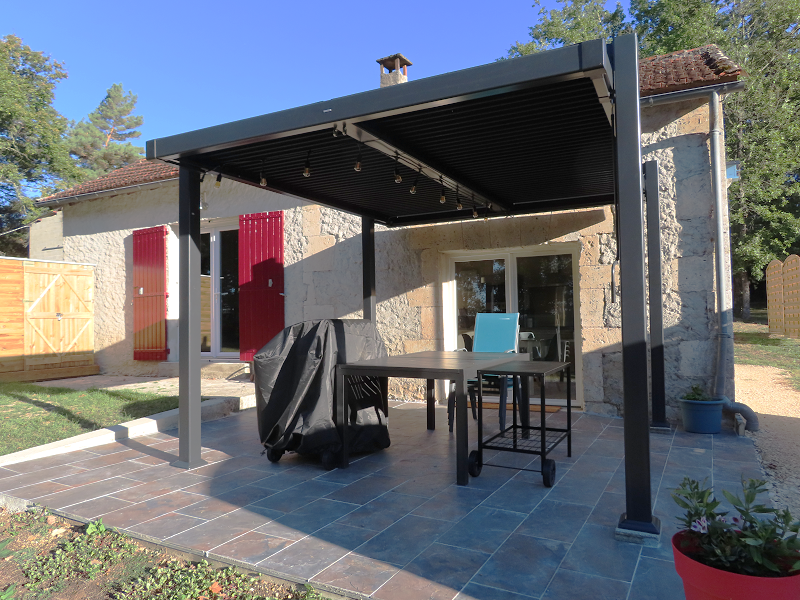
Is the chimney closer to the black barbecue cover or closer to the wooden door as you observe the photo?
the black barbecue cover

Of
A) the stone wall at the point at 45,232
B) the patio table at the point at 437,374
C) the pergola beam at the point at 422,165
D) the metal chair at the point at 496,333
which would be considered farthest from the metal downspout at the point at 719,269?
the stone wall at the point at 45,232

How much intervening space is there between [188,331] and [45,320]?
6131 millimetres

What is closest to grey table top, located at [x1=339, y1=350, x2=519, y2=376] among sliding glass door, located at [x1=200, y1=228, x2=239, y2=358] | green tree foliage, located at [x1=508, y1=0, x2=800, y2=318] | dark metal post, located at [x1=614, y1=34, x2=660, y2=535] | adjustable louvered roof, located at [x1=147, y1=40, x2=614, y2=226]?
dark metal post, located at [x1=614, y1=34, x2=660, y2=535]

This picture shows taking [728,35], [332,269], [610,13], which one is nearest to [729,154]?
[728,35]

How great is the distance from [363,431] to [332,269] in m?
3.19

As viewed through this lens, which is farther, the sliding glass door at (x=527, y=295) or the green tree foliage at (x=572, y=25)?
the green tree foliage at (x=572, y=25)

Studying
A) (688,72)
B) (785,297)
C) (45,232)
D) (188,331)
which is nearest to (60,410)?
(188,331)

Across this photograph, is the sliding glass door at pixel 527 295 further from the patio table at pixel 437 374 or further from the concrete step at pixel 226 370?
the concrete step at pixel 226 370

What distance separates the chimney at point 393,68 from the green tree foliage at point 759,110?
471 inches

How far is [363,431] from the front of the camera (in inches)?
156

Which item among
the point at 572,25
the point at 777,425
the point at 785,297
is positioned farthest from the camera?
the point at 572,25

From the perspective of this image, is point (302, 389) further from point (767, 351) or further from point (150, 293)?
point (767, 351)

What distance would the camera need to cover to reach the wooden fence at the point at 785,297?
11617 millimetres

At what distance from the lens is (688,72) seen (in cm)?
488
